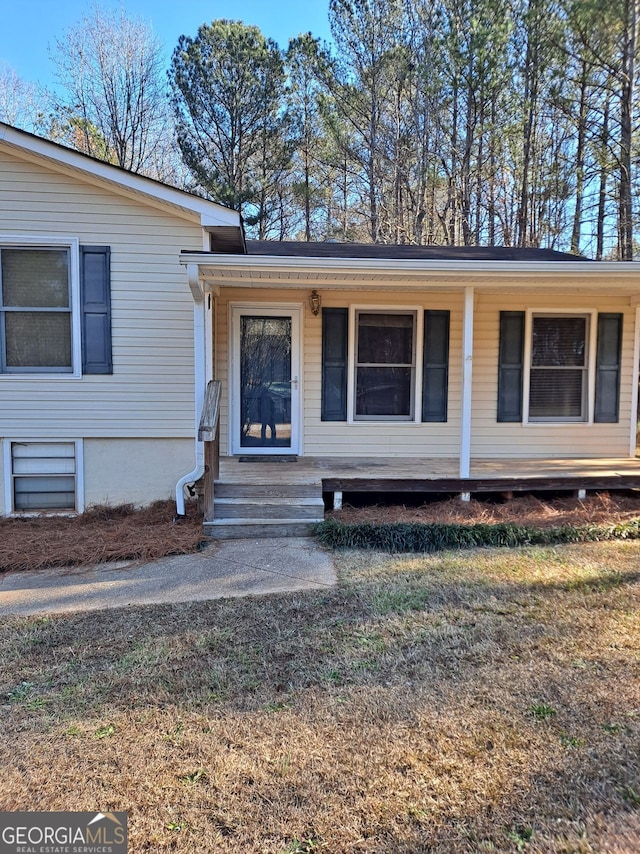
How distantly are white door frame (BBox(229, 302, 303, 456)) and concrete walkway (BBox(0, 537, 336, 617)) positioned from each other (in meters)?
2.15

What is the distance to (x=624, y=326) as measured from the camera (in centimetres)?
684

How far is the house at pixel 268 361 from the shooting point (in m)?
5.31

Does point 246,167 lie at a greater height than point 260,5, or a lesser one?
lesser

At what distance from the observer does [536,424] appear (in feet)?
22.5

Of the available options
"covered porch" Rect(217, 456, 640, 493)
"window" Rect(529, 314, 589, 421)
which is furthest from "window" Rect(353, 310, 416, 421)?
"window" Rect(529, 314, 589, 421)

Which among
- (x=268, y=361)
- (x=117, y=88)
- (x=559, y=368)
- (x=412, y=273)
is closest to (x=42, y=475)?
(x=268, y=361)

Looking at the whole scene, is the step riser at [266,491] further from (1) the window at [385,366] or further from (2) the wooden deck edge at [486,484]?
(1) the window at [385,366]

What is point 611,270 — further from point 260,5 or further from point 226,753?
point 260,5

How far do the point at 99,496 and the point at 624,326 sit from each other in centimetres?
691

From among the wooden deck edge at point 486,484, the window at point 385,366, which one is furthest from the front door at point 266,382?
the wooden deck edge at point 486,484

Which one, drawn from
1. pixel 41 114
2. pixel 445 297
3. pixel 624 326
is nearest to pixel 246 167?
pixel 41 114

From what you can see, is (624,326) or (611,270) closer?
(611,270)

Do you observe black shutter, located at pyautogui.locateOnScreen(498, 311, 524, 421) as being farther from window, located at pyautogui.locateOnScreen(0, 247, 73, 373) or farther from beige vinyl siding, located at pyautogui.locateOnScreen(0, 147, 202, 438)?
window, located at pyautogui.locateOnScreen(0, 247, 73, 373)

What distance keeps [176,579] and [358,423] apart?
338 cm
